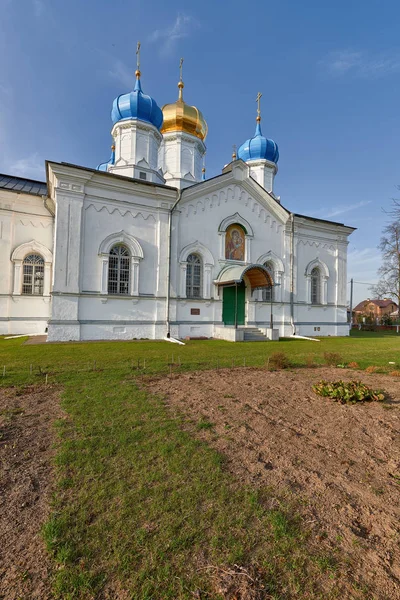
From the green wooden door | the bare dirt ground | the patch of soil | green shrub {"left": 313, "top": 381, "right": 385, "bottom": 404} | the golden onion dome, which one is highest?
the golden onion dome

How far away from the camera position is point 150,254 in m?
16.3

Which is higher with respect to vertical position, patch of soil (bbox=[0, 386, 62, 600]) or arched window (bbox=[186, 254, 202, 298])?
arched window (bbox=[186, 254, 202, 298])

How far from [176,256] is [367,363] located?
1061cm

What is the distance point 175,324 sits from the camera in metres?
16.5

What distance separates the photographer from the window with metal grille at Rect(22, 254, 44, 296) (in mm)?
16484

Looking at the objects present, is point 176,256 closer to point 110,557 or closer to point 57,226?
point 57,226

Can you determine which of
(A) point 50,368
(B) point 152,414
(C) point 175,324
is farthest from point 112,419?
(C) point 175,324

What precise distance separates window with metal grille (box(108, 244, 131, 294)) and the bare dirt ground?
933 centimetres

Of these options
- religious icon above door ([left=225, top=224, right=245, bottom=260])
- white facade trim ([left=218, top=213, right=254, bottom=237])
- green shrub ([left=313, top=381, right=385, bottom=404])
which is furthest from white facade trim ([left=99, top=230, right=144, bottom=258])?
green shrub ([left=313, top=381, right=385, bottom=404])

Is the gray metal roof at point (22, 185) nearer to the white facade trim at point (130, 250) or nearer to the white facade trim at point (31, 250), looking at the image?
the white facade trim at point (31, 250)

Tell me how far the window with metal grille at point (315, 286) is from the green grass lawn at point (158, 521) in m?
19.7

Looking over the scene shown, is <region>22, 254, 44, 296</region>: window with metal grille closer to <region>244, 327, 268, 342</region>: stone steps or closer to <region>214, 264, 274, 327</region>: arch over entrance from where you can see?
<region>214, 264, 274, 327</region>: arch over entrance

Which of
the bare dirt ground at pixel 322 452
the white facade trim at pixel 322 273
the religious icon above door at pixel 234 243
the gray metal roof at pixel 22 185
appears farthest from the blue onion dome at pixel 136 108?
the bare dirt ground at pixel 322 452

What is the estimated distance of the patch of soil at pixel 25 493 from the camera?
1978 mm
